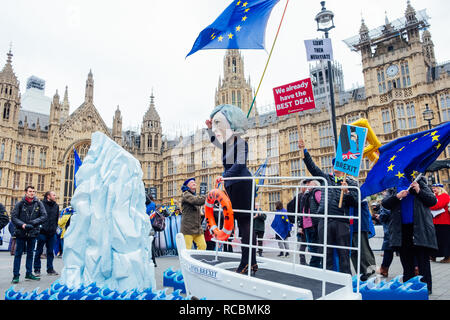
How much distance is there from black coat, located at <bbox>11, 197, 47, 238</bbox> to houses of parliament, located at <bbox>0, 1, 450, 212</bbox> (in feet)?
27.1

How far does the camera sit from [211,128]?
428cm

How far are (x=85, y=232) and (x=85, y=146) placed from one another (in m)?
36.5

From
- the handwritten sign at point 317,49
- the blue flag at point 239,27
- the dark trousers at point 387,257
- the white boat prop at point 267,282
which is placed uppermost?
the handwritten sign at point 317,49

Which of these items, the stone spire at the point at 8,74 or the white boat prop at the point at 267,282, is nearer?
the white boat prop at the point at 267,282

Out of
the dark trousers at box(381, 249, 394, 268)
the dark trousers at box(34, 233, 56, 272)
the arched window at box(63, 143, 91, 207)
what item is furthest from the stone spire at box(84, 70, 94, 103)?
the dark trousers at box(381, 249, 394, 268)

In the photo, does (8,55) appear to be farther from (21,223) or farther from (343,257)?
(343,257)

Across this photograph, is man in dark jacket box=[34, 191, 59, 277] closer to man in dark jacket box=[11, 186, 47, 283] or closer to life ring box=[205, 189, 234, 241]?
man in dark jacket box=[11, 186, 47, 283]

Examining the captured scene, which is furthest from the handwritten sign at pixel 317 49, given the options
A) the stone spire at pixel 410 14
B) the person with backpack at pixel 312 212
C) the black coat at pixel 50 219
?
the stone spire at pixel 410 14

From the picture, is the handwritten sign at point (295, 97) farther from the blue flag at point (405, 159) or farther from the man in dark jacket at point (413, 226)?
the man in dark jacket at point (413, 226)

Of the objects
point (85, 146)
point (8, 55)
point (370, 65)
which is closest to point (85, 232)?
point (370, 65)

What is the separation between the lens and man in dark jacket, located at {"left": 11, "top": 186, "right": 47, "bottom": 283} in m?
6.20

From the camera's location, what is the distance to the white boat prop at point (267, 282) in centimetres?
260

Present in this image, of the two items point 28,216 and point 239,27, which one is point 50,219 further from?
point 239,27

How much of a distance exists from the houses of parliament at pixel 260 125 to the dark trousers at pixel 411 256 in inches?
445
